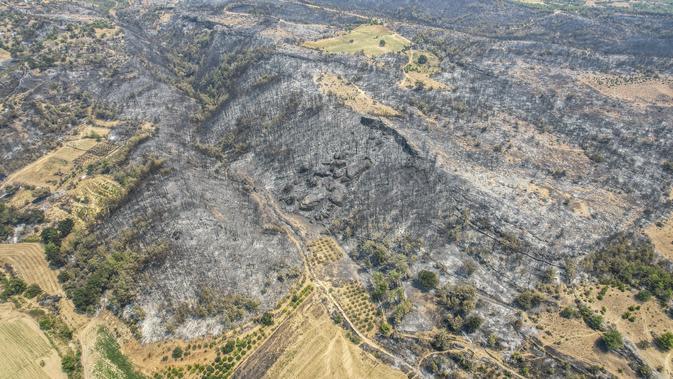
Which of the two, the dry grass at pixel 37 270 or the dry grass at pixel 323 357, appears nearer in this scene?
the dry grass at pixel 323 357

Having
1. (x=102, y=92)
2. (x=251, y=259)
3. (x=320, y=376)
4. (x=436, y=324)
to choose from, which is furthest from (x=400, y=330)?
(x=102, y=92)

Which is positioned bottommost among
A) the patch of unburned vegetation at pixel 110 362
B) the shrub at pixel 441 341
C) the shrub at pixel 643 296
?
the patch of unburned vegetation at pixel 110 362

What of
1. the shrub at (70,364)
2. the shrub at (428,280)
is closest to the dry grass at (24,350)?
the shrub at (70,364)

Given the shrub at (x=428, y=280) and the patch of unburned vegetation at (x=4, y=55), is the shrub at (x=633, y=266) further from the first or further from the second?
the patch of unburned vegetation at (x=4, y=55)

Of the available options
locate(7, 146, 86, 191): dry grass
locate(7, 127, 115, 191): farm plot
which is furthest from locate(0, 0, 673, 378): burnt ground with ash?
locate(7, 127, 115, 191): farm plot

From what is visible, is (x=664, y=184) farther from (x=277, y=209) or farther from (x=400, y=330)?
(x=277, y=209)

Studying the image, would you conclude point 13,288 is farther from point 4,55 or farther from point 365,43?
point 365,43
